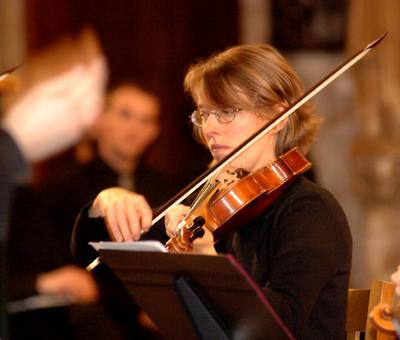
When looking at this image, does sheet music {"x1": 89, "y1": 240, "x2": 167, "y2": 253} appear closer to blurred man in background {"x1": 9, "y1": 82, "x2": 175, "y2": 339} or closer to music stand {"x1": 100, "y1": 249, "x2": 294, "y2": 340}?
music stand {"x1": 100, "y1": 249, "x2": 294, "y2": 340}

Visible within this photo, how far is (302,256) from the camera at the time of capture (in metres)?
2.60

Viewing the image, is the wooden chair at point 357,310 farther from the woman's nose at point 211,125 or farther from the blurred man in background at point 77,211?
the blurred man in background at point 77,211

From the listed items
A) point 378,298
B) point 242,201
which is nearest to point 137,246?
point 242,201

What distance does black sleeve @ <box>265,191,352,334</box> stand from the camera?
2564mm

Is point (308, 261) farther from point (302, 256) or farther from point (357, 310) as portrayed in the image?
point (357, 310)

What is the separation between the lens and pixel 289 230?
8.81ft

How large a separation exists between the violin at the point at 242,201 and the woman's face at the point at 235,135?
0.33 ft

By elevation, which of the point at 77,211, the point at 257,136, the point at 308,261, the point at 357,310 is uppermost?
the point at 257,136

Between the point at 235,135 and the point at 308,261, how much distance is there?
392mm

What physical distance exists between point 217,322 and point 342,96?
10.8 ft

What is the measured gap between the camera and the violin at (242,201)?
2691mm

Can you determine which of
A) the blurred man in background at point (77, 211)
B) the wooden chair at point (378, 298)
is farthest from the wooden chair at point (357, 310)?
the blurred man in background at point (77, 211)

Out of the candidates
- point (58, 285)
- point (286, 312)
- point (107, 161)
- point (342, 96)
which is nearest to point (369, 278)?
point (342, 96)

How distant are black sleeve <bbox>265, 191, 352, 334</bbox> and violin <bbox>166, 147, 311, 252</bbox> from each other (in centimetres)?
6
